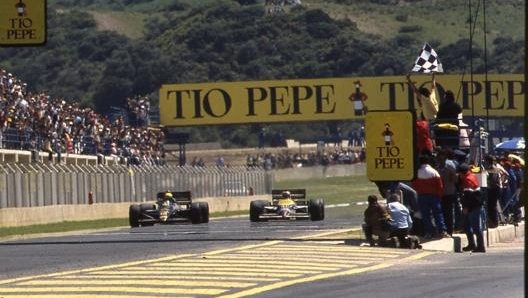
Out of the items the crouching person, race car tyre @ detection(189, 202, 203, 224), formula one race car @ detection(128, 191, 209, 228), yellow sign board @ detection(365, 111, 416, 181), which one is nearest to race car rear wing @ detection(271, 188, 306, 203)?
formula one race car @ detection(128, 191, 209, 228)

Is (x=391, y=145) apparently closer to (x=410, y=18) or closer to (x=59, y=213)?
(x=59, y=213)

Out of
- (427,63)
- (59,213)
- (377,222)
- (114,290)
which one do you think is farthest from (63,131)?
(114,290)

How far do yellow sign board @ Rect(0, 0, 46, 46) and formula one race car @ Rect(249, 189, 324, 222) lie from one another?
2416 centimetres

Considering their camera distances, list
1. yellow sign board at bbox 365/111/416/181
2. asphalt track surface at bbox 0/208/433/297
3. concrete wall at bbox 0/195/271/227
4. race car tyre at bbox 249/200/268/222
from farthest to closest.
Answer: concrete wall at bbox 0/195/271/227, race car tyre at bbox 249/200/268/222, yellow sign board at bbox 365/111/416/181, asphalt track surface at bbox 0/208/433/297

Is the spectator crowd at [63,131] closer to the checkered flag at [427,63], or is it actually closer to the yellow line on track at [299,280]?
the checkered flag at [427,63]

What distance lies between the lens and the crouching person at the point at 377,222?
2739 centimetres

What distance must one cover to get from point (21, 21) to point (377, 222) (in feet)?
34.8

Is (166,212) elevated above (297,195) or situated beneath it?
situated beneath

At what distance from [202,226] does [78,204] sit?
489 inches

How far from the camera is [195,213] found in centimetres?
4184

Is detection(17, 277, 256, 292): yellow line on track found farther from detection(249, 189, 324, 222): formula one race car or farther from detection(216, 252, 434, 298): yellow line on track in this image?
detection(249, 189, 324, 222): formula one race car

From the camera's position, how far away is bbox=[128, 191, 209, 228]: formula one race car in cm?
4150

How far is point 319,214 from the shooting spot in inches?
1678

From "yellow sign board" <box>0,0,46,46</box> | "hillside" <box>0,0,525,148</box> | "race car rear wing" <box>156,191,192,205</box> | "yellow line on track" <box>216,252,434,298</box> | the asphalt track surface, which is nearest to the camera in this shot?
"yellow sign board" <box>0,0,46,46</box>
